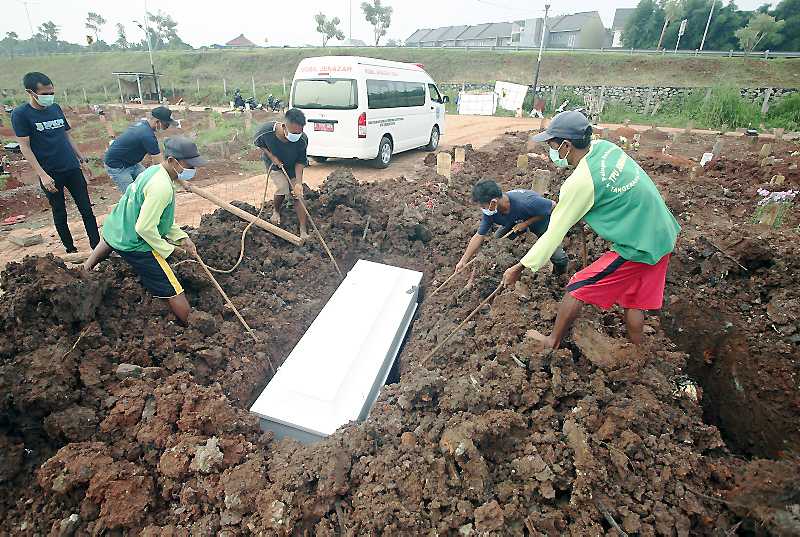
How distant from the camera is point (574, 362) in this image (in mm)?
2883

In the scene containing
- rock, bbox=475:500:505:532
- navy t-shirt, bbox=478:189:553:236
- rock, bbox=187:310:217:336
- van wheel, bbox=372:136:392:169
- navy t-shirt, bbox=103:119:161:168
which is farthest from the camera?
van wheel, bbox=372:136:392:169

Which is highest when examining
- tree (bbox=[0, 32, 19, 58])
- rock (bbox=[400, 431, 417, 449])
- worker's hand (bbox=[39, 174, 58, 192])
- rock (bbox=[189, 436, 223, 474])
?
tree (bbox=[0, 32, 19, 58])

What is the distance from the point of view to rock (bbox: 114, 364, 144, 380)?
284 cm

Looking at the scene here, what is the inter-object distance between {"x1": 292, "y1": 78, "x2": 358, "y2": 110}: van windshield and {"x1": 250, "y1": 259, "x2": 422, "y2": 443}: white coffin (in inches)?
209

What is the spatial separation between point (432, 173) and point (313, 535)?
23.5 ft

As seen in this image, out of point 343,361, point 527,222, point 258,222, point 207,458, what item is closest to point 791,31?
point 527,222

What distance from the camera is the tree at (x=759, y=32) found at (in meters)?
28.9

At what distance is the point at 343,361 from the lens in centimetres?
329

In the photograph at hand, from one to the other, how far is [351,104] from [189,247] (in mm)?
5836

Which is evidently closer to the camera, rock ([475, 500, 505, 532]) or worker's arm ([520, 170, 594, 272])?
rock ([475, 500, 505, 532])

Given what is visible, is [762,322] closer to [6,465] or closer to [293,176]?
[293,176]

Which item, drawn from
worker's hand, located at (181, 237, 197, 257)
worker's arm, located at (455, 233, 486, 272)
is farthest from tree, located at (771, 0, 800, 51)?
worker's hand, located at (181, 237, 197, 257)

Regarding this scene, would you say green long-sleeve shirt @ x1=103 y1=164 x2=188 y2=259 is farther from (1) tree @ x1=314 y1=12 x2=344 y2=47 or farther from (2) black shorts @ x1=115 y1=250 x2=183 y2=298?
(1) tree @ x1=314 y1=12 x2=344 y2=47

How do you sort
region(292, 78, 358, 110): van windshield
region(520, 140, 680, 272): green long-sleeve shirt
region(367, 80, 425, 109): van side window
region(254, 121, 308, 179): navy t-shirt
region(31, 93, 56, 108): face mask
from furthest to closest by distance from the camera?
1. region(367, 80, 425, 109): van side window
2. region(292, 78, 358, 110): van windshield
3. region(254, 121, 308, 179): navy t-shirt
4. region(31, 93, 56, 108): face mask
5. region(520, 140, 680, 272): green long-sleeve shirt
